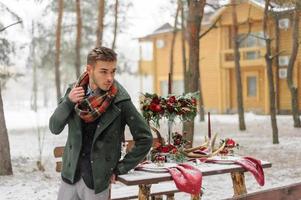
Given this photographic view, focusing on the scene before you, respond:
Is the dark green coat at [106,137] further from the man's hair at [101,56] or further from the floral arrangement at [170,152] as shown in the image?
the floral arrangement at [170,152]

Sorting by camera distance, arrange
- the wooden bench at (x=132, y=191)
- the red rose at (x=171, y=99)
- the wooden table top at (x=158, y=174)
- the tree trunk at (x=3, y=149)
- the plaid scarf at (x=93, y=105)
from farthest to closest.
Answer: the tree trunk at (x=3, y=149), the wooden bench at (x=132, y=191), the red rose at (x=171, y=99), the wooden table top at (x=158, y=174), the plaid scarf at (x=93, y=105)

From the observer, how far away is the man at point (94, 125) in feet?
10.8

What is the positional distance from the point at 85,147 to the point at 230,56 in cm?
2947

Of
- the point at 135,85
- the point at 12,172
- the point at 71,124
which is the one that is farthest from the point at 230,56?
the point at 135,85

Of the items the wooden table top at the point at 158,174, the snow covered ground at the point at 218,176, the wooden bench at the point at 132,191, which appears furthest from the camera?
the snow covered ground at the point at 218,176

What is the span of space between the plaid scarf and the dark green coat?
5 centimetres

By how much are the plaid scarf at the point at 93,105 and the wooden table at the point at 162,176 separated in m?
0.80

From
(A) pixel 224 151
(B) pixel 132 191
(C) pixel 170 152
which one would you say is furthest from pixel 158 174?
(B) pixel 132 191

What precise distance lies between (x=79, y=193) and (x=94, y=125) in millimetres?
499

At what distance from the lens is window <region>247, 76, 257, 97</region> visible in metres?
31.4

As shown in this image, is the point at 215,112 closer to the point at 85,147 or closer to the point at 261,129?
the point at 261,129

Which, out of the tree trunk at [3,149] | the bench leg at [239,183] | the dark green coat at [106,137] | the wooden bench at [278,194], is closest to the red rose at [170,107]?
the bench leg at [239,183]

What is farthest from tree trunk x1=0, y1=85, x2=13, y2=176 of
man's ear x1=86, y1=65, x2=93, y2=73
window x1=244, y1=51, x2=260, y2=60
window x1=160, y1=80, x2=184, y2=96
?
window x1=160, y1=80, x2=184, y2=96

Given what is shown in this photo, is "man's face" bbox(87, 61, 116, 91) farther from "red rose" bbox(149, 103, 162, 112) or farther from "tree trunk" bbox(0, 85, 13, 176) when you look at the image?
"tree trunk" bbox(0, 85, 13, 176)
